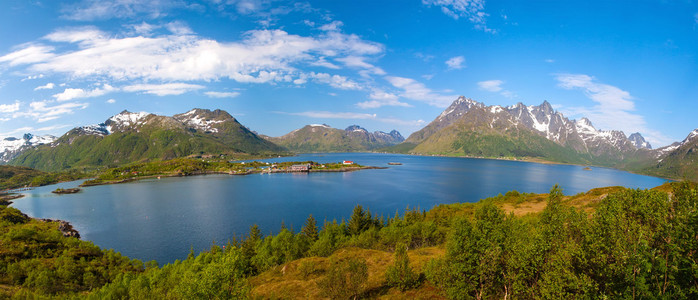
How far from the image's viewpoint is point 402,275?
3541 centimetres

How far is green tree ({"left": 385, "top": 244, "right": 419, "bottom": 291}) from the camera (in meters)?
34.8

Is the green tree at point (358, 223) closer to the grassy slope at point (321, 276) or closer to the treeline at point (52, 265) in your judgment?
the grassy slope at point (321, 276)

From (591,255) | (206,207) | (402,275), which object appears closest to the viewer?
(591,255)

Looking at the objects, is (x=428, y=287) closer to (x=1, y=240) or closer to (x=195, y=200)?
(x=1, y=240)

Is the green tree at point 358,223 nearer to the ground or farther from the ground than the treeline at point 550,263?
nearer to the ground

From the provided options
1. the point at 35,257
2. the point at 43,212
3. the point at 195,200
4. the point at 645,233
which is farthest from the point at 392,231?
the point at 43,212

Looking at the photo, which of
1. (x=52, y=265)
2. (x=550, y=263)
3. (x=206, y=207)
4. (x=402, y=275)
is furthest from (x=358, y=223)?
(x=206, y=207)

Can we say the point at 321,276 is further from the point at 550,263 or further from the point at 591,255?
the point at 591,255

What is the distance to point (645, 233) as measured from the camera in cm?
1923

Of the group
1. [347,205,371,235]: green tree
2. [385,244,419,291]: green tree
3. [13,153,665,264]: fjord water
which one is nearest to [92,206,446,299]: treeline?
[347,205,371,235]: green tree

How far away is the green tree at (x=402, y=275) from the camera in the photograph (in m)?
34.8

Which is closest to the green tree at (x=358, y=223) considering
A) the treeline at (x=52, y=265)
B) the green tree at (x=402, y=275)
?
the green tree at (x=402, y=275)

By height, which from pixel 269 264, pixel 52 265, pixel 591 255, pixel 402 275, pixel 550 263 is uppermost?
pixel 591 255

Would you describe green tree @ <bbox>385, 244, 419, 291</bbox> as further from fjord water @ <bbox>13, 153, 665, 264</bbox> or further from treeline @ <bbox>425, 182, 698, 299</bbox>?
fjord water @ <bbox>13, 153, 665, 264</bbox>
